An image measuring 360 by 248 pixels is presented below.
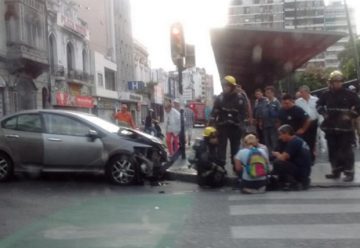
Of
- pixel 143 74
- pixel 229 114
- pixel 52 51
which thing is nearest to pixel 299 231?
pixel 229 114

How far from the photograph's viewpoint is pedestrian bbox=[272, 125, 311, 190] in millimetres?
8938

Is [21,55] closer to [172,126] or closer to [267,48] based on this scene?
[172,126]

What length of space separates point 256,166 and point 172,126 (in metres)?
5.79

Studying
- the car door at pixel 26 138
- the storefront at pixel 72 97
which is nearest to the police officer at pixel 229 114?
the car door at pixel 26 138

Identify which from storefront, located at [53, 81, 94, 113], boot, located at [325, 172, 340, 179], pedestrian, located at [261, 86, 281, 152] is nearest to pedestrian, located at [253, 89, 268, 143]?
pedestrian, located at [261, 86, 281, 152]

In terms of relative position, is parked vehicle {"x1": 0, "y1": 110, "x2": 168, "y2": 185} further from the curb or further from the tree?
the tree

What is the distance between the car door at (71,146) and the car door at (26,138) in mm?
142

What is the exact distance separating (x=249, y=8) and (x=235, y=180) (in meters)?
→ 60.1

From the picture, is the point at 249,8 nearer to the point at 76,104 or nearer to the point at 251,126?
the point at 76,104

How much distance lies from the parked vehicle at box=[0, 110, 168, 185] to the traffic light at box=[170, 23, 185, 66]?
108 inches

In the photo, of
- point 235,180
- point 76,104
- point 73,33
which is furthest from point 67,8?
point 235,180

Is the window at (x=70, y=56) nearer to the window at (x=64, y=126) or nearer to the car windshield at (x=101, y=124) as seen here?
the car windshield at (x=101, y=124)

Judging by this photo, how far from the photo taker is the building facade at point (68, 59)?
38406 mm

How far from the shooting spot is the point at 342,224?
629cm
